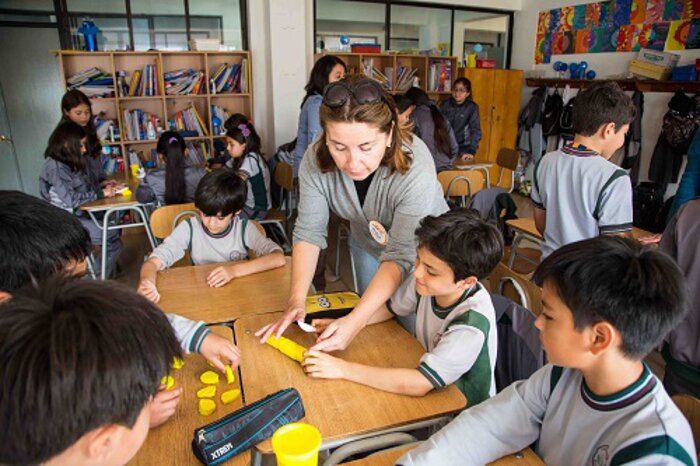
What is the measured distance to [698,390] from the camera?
5.31ft

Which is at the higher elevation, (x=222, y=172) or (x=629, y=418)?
(x=222, y=172)

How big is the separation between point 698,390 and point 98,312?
5.99ft

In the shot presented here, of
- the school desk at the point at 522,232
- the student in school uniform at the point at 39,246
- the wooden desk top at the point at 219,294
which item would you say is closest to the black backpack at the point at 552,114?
the school desk at the point at 522,232

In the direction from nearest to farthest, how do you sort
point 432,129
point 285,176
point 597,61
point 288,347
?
point 288,347
point 285,176
point 432,129
point 597,61

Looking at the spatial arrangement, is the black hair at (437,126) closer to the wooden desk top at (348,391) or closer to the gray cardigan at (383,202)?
the gray cardigan at (383,202)

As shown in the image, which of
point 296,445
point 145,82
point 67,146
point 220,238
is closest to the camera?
point 296,445

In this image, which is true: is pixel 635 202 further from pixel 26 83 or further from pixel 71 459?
pixel 26 83

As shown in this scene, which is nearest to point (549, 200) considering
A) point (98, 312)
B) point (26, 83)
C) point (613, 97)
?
point (613, 97)

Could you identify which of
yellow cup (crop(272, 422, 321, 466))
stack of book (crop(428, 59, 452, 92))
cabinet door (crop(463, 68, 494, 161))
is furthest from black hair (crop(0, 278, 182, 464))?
cabinet door (crop(463, 68, 494, 161))

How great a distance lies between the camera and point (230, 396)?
1.20 metres

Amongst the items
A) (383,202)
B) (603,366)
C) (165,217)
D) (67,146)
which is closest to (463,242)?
(383,202)

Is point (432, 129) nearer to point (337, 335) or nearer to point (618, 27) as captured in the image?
point (618, 27)

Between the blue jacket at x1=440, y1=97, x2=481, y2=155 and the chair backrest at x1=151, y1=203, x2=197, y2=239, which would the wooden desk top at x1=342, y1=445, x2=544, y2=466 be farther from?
the blue jacket at x1=440, y1=97, x2=481, y2=155

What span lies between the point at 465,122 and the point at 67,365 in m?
5.58
